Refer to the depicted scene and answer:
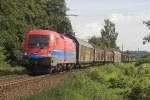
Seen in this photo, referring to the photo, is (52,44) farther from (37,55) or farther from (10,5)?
(10,5)

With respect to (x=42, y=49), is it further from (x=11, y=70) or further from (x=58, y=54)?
(x=11, y=70)

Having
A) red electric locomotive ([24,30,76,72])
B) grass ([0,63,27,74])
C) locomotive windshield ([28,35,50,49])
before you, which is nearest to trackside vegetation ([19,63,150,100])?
red electric locomotive ([24,30,76,72])

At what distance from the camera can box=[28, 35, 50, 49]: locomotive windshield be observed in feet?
111

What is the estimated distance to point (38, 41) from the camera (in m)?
34.2

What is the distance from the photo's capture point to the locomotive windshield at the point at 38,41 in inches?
1336

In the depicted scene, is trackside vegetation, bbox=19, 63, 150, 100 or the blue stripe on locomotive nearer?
trackside vegetation, bbox=19, 63, 150, 100

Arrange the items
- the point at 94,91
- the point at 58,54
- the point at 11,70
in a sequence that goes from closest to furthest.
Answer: the point at 94,91
the point at 58,54
the point at 11,70

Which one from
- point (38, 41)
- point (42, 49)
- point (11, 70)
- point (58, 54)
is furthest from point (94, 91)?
point (11, 70)

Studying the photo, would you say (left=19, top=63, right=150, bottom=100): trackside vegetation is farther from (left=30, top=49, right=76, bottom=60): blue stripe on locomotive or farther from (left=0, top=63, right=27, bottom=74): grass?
(left=0, top=63, right=27, bottom=74): grass

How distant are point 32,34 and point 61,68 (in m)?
5.85

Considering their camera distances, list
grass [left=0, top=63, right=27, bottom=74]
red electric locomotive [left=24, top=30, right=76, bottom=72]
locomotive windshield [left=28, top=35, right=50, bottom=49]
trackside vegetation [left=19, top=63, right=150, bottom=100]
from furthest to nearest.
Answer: grass [left=0, top=63, right=27, bottom=74] → locomotive windshield [left=28, top=35, right=50, bottom=49] → red electric locomotive [left=24, top=30, right=76, bottom=72] → trackside vegetation [left=19, top=63, right=150, bottom=100]

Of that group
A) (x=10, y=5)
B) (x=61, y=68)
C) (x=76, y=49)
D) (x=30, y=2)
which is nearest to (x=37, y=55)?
(x=61, y=68)

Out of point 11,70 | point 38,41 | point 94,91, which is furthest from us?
point 11,70

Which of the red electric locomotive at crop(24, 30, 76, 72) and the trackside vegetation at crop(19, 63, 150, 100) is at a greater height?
the red electric locomotive at crop(24, 30, 76, 72)
